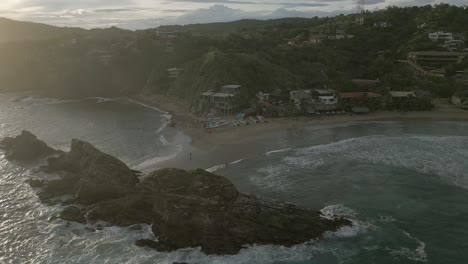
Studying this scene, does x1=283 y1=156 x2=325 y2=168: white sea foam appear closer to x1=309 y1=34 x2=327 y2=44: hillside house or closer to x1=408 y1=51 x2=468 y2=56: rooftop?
x1=408 y1=51 x2=468 y2=56: rooftop

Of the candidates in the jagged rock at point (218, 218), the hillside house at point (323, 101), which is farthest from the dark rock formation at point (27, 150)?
the hillside house at point (323, 101)

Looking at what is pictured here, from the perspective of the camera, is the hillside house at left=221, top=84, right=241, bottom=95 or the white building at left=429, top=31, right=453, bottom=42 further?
the white building at left=429, top=31, right=453, bottom=42

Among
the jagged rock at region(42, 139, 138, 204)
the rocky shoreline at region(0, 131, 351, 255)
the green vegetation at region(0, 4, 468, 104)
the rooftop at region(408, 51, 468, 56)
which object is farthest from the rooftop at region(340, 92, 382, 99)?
the jagged rock at region(42, 139, 138, 204)

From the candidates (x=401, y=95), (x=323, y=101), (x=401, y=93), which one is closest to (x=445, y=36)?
(x=401, y=93)

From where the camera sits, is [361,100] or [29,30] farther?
[29,30]

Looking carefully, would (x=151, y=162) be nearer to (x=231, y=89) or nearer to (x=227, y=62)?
(x=231, y=89)

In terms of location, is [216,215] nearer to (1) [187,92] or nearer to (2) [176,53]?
(1) [187,92]

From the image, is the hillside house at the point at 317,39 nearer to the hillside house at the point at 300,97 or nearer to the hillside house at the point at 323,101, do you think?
the hillside house at the point at 323,101
